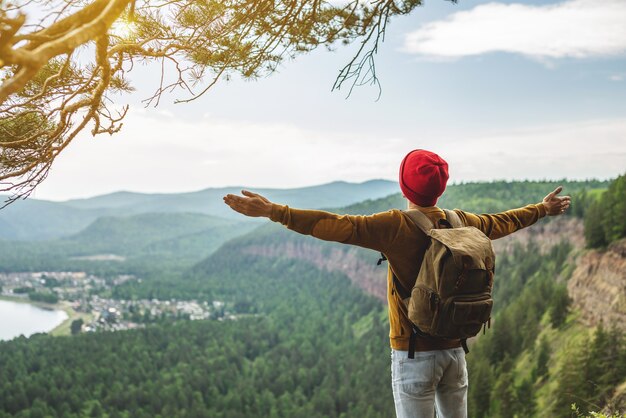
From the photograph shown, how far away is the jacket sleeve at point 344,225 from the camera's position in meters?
2.56

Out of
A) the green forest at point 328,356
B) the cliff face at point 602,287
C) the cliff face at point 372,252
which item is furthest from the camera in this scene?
the cliff face at point 372,252

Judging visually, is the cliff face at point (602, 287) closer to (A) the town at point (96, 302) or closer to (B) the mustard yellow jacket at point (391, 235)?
(B) the mustard yellow jacket at point (391, 235)

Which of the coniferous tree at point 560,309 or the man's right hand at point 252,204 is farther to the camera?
the coniferous tree at point 560,309

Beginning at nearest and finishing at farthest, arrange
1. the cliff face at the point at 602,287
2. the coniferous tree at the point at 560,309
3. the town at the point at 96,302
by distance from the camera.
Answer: the cliff face at the point at 602,287 < the coniferous tree at the point at 560,309 < the town at the point at 96,302

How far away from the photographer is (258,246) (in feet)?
476

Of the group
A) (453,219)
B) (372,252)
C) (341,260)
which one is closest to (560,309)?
(453,219)

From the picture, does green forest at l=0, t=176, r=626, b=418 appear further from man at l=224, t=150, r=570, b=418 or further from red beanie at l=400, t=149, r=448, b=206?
red beanie at l=400, t=149, r=448, b=206

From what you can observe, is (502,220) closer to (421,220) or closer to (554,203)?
(554,203)

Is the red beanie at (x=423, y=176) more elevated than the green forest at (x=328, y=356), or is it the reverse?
the red beanie at (x=423, y=176)

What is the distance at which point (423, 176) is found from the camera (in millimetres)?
2689

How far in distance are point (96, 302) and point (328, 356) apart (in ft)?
228

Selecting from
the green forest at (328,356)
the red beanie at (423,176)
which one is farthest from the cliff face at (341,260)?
the red beanie at (423,176)

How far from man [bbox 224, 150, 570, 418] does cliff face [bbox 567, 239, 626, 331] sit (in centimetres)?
2424

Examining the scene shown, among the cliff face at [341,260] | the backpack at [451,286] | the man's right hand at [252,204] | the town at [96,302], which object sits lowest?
the town at [96,302]
